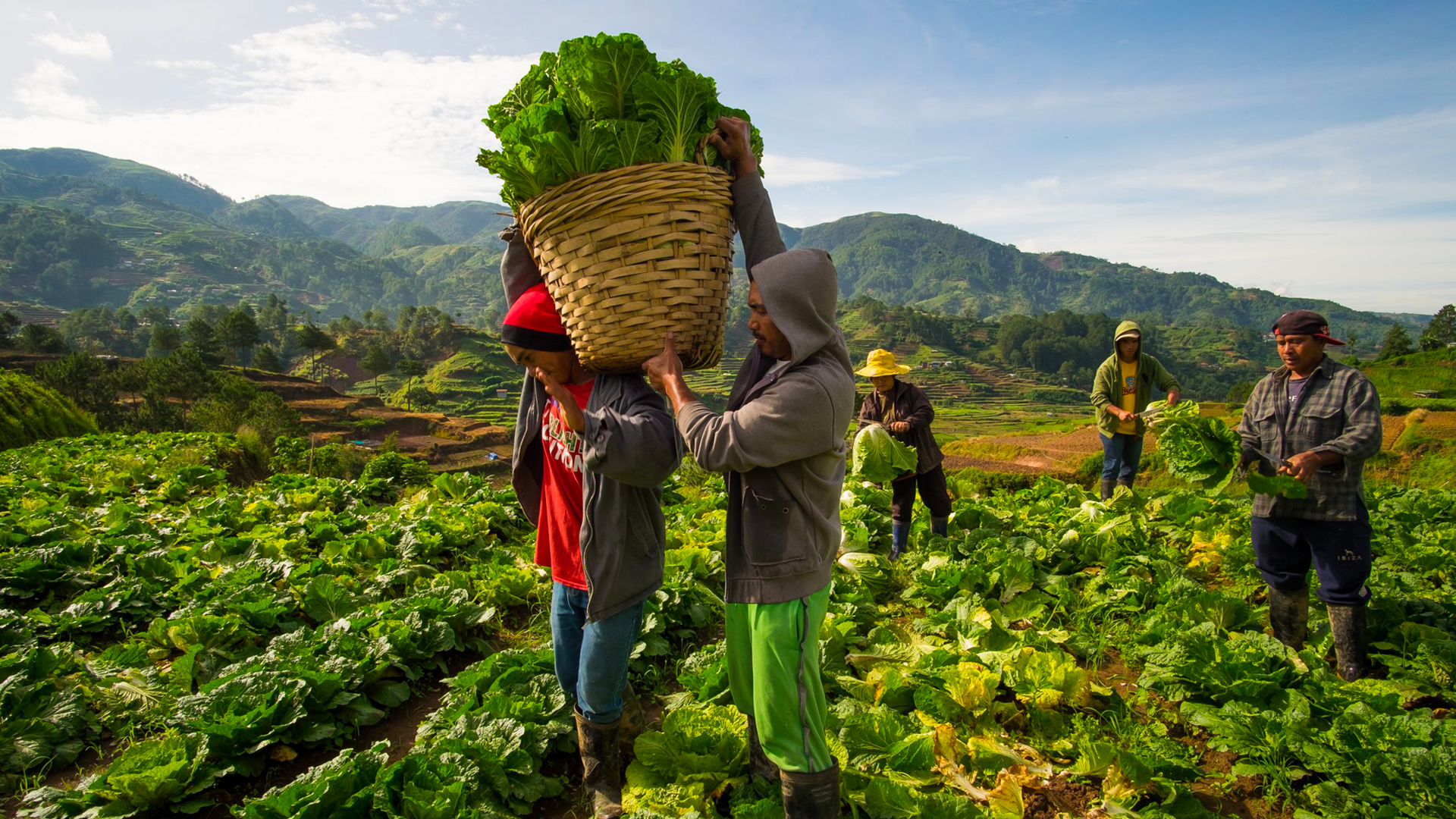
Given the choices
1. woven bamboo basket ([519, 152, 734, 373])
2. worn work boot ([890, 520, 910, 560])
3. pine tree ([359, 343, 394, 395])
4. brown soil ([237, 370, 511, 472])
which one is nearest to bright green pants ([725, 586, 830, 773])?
woven bamboo basket ([519, 152, 734, 373])

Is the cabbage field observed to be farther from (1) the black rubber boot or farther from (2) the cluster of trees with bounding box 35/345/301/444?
(2) the cluster of trees with bounding box 35/345/301/444

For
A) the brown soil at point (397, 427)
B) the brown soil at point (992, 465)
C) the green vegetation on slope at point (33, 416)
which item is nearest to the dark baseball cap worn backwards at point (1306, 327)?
the brown soil at point (992, 465)

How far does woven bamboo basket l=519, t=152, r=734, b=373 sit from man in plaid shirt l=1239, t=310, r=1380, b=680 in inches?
131

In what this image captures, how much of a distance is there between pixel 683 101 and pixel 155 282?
672 feet

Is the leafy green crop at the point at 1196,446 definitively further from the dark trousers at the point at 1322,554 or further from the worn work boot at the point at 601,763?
the worn work boot at the point at 601,763

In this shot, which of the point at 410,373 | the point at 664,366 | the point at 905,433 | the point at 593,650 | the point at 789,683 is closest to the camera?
the point at 664,366

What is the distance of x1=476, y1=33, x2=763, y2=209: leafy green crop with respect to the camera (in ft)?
6.83

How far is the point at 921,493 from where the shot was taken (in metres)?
5.90

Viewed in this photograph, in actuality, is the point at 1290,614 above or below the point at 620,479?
below

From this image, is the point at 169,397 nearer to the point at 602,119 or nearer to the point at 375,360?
the point at 375,360

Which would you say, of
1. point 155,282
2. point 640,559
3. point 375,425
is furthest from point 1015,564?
point 155,282

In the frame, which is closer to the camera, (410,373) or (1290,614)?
(1290,614)

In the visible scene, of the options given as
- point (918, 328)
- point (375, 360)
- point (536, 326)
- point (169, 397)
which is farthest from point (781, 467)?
point (918, 328)

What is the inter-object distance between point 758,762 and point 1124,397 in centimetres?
573
